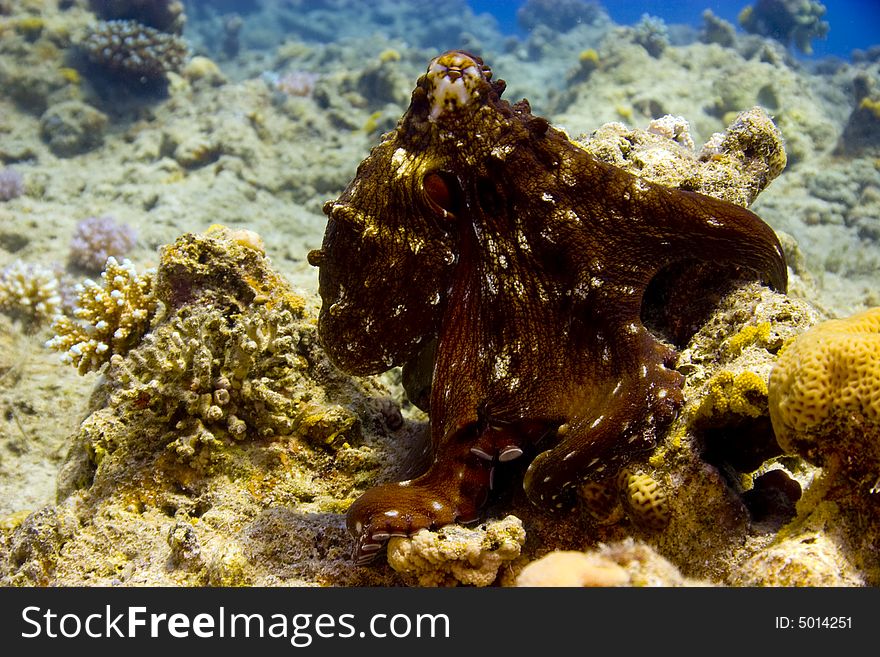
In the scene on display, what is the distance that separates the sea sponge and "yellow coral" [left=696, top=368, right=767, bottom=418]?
7.8 inches

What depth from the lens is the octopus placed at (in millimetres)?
2373

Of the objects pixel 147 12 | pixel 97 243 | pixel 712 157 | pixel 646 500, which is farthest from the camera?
pixel 147 12

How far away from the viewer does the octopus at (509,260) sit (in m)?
2.37

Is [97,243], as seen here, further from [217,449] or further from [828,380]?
[828,380]

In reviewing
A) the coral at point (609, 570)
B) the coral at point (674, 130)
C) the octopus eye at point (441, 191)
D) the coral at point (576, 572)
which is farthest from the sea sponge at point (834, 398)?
the coral at point (674, 130)

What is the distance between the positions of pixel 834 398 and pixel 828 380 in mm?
57

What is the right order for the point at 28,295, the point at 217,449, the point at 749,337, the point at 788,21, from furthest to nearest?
the point at 788,21, the point at 28,295, the point at 217,449, the point at 749,337

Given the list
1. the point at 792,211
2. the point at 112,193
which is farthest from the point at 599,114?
the point at 112,193

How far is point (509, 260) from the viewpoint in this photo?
2.47 meters

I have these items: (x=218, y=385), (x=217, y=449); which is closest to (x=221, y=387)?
(x=218, y=385)

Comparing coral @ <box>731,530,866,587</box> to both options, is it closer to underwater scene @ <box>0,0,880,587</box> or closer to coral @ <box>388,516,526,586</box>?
underwater scene @ <box>0,0,880,587</box>

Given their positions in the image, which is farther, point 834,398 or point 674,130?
point 674,130

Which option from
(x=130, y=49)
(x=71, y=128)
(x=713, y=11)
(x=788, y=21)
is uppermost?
(x=713, y=11)

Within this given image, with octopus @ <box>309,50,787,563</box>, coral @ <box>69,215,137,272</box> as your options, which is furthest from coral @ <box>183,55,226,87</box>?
octopus @ <box>309,50,787,563</box>
